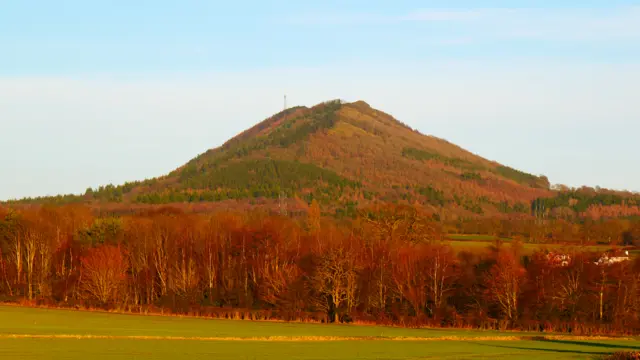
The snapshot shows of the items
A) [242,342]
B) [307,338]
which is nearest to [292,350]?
[242,342]

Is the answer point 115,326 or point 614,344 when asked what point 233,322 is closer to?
point 115,326

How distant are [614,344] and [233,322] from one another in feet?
113

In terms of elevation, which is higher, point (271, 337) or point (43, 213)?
point (43, 213)

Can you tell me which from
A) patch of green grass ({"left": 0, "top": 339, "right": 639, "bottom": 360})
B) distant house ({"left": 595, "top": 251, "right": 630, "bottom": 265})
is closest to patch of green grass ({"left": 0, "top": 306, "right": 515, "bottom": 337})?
patch of green grass ({"left": 0, "top": 339, "right": 639, "bottom": 360})

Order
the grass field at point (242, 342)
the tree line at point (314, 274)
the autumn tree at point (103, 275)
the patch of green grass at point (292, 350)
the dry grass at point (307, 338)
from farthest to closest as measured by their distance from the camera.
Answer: the autumn tree at point (103, 275) → the tree line at point (314, 274) → the dry grass at point (307, 338) → the grass field at point (242, 342) → the patch of green grass at point (292, 350)

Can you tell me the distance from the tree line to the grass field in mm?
11565

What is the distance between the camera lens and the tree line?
8344 cm

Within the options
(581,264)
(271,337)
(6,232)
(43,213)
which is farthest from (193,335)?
(43,213)

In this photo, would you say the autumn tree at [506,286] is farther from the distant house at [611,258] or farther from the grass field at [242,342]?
the grass field at [242,342]

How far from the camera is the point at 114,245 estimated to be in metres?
110

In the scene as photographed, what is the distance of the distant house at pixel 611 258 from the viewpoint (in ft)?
287

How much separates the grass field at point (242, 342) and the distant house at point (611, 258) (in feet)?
76.4

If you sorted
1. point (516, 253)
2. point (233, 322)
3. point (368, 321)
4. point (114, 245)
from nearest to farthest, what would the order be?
1. point (233, 322)
2. point (368, 321)
3. point (516, 253)
4. point (114, 245)

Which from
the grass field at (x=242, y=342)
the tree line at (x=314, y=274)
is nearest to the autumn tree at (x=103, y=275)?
the tree line at (x=314, y=274)
